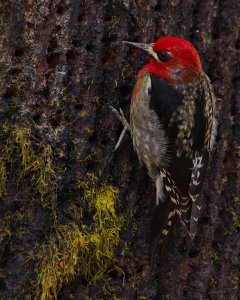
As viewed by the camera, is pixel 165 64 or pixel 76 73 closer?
pixel 76 73

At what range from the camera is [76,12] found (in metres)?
3.01

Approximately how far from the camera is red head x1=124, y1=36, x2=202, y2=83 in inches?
125

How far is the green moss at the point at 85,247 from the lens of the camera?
298 cm

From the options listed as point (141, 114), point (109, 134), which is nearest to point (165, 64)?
point (141, 114)

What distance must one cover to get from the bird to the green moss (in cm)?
29

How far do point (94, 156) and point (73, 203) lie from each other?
0.30 m

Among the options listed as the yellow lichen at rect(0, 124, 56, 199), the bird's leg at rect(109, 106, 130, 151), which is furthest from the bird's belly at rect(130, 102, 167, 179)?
the yellow lichen at rect(0, 124, 56, 199)

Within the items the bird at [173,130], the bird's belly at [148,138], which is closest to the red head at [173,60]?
the bird at [173,130]

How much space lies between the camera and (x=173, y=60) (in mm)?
3445

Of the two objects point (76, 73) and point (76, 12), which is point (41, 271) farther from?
point (76, 12)

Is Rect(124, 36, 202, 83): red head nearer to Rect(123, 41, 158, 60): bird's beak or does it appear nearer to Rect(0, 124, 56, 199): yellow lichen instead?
Rect(123, 41, 158, 60): bird's beak

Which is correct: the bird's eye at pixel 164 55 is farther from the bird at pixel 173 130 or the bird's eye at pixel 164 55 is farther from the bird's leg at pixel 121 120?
the bird's leg at pixel 121 120

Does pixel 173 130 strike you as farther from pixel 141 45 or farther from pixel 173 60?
pixel 141 45

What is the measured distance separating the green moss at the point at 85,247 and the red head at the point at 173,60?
0.85 metres
